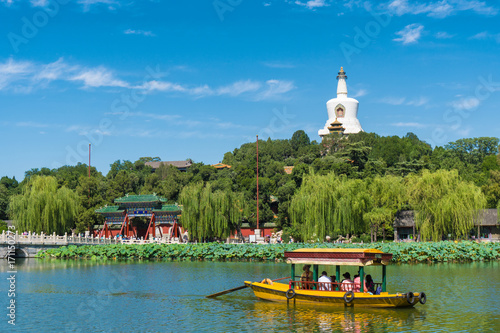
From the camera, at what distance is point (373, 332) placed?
12.1 meters

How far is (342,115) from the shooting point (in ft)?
266

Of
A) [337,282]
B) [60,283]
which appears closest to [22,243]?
[60,283]

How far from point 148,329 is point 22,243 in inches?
928

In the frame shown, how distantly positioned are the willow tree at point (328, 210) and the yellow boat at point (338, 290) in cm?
1669

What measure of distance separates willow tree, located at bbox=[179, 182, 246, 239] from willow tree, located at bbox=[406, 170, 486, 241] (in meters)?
11.3

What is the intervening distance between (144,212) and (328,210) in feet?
50.9

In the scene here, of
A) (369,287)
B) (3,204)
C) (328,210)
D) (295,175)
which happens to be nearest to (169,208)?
(295,175)

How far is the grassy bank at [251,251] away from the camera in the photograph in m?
27.6

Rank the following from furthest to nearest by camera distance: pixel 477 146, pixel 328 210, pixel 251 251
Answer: pixel 477 146, pixel 328 210, pixel 251 251

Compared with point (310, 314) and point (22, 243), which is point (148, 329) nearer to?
point (310, 314)

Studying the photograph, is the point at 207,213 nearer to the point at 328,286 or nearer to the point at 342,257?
the point at 328,286

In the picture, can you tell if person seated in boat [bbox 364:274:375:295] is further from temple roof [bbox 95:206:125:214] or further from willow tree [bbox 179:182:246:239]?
temple roof [bbox 95:206:125:214]

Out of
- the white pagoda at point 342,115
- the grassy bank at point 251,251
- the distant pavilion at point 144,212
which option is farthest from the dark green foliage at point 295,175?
the white pagoda at point 342,115

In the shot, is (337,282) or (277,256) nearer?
(337,282)
